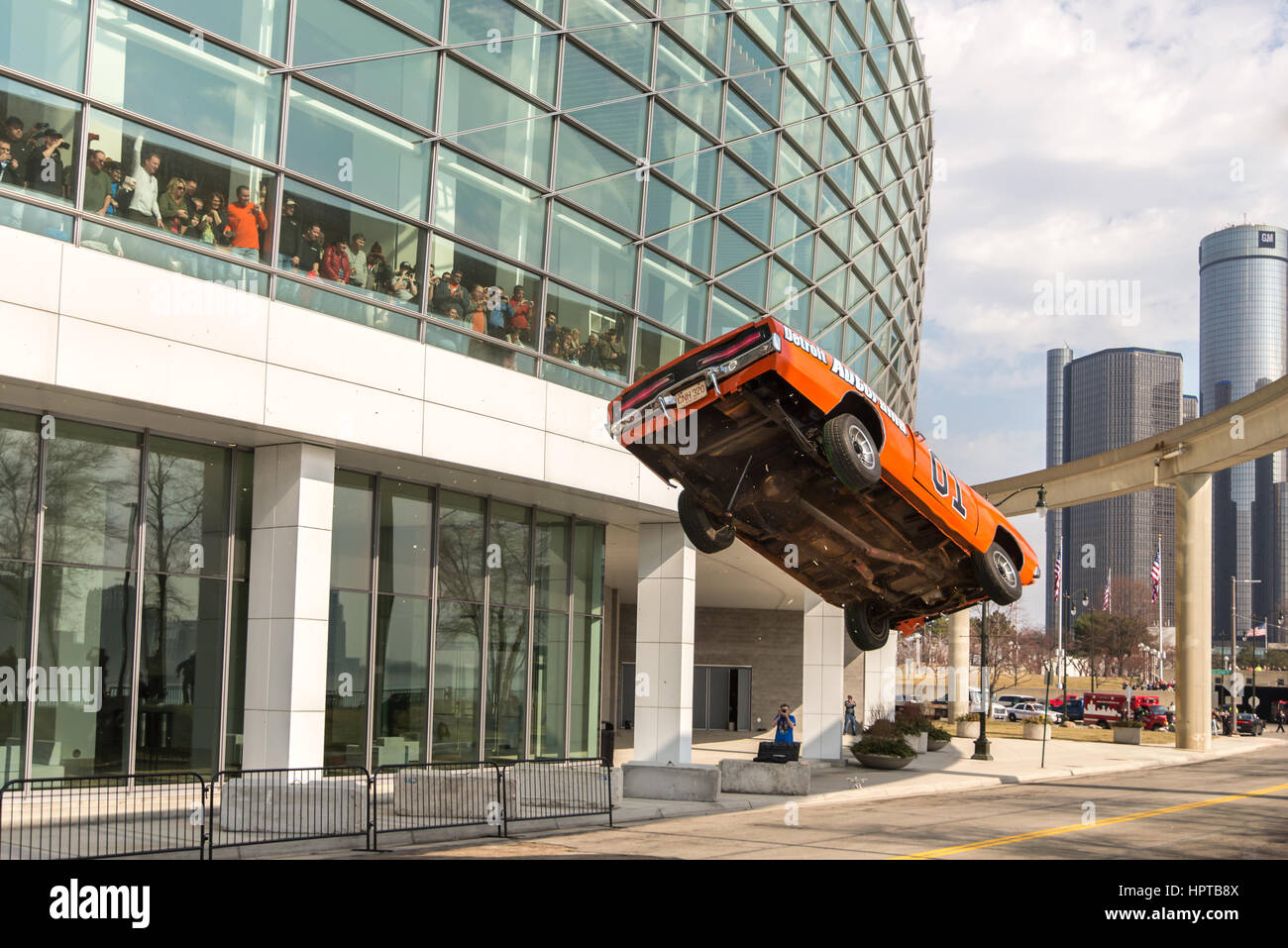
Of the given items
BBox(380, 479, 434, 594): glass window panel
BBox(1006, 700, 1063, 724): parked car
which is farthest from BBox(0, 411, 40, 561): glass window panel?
BBox(1006, 700, 1063, 724): parked car

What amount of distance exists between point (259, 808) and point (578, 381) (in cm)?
1072

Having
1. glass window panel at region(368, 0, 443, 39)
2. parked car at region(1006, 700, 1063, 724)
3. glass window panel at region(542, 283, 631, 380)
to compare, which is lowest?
parked car at region(1006, 700, 1063, 724)

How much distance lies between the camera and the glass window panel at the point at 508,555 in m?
22.3

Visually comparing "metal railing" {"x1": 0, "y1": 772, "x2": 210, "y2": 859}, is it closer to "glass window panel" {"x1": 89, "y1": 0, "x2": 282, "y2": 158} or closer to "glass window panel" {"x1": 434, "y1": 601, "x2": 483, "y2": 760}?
"glass window panel" {"x1": 434, "y1": 601, "x2": 483, "y2": 760}

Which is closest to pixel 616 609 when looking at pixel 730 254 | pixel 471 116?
pixel 730 254

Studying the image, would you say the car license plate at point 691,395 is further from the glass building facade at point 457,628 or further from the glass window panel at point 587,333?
the glass window panel at point 587,333

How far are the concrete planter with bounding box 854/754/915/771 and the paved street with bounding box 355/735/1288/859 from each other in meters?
5.68

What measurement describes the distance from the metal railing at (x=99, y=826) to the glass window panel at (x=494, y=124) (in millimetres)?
11662

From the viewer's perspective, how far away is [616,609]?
4238cm

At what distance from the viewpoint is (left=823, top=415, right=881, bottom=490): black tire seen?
12.5 meters

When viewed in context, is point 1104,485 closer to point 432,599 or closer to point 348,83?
point 432,599

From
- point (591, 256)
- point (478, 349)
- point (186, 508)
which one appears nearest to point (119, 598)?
point (186, 508)

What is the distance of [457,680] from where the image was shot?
69.3 feet
